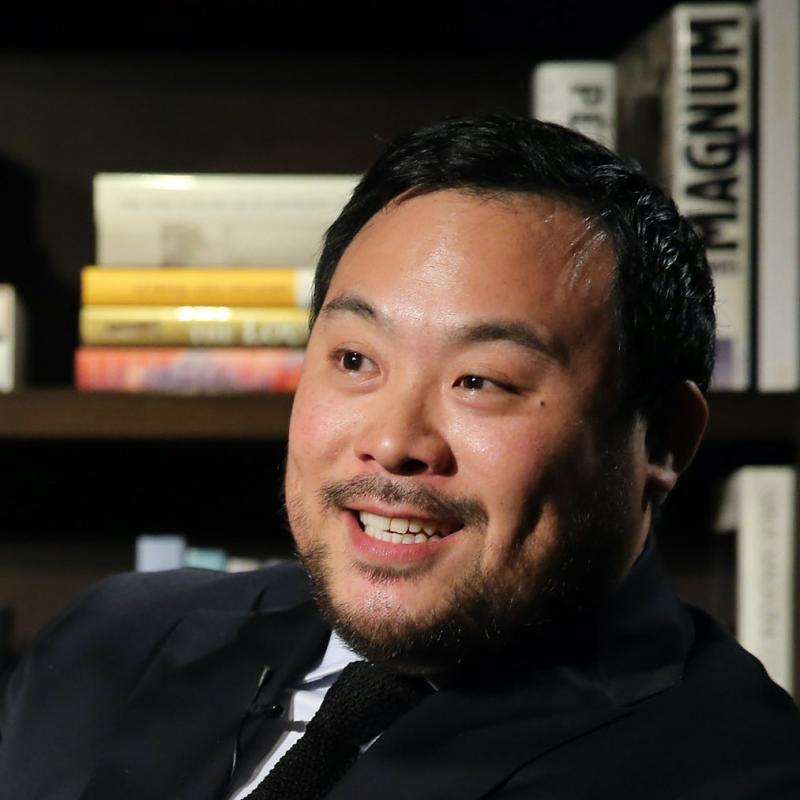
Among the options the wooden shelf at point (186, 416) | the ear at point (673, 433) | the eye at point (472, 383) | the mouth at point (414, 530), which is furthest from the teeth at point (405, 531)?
the wooden shelf at point (186, 416)

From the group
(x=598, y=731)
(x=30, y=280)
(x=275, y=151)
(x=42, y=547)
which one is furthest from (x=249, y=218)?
(x=598, y=731)

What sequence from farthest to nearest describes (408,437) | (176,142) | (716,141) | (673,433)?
(176,142)
(716,141)
(673,433)
(408,437)

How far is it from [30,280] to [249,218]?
379mm

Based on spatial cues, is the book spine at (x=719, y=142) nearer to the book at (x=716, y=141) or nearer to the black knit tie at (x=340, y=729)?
the book at (x=716, y=141)

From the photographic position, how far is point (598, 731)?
0.96 m

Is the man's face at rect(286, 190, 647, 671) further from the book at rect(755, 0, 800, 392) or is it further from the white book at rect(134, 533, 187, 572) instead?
the white book at rect(134, 533, 187, 572)

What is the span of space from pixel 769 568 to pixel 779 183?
44 centimetres

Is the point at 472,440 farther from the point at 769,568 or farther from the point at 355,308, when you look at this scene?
the point at 769,568

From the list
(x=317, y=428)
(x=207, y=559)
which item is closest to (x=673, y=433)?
(x=317, y=428)

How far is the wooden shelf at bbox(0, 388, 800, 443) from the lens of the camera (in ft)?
4.70

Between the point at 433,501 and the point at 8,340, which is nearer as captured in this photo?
the point at 433,501

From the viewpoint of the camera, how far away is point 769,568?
147 cm

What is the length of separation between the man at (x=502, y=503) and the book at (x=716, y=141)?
0.30 m

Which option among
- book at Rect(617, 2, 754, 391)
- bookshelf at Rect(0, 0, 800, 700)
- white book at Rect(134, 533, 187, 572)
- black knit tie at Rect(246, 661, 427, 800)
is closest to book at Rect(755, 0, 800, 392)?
book at Rect(617, 2, 754, 391)
